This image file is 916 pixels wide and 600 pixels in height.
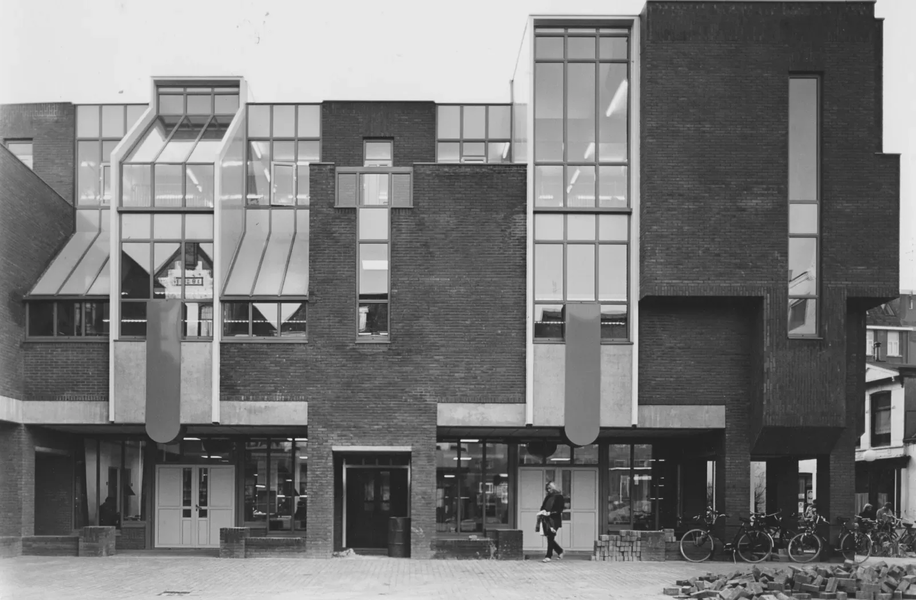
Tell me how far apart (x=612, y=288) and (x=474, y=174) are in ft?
13.6

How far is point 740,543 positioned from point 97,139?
19.8 meters

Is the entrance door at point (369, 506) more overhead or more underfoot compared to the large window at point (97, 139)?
more underfoot

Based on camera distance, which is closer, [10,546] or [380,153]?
[10,546]

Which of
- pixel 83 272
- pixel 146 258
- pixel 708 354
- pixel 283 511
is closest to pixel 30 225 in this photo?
pixel 83 272

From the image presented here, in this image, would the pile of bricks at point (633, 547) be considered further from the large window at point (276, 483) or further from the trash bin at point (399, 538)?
the large window at point (276, 483)

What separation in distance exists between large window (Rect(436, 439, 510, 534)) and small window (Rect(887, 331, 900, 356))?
43572mm

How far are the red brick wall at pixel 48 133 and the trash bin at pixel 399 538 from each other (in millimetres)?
13187

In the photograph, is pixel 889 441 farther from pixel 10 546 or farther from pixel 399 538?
pixel 10 546

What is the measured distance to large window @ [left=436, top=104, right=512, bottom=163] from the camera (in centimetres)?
2816

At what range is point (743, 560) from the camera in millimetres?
22375

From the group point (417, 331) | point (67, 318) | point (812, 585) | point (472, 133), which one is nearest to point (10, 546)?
point (67, 318)

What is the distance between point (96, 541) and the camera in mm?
23000

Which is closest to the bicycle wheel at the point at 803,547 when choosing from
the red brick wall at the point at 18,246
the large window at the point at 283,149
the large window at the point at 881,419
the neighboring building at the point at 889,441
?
the neighboring building at the point at 889,441

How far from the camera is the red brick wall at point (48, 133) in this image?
91.4 ft
